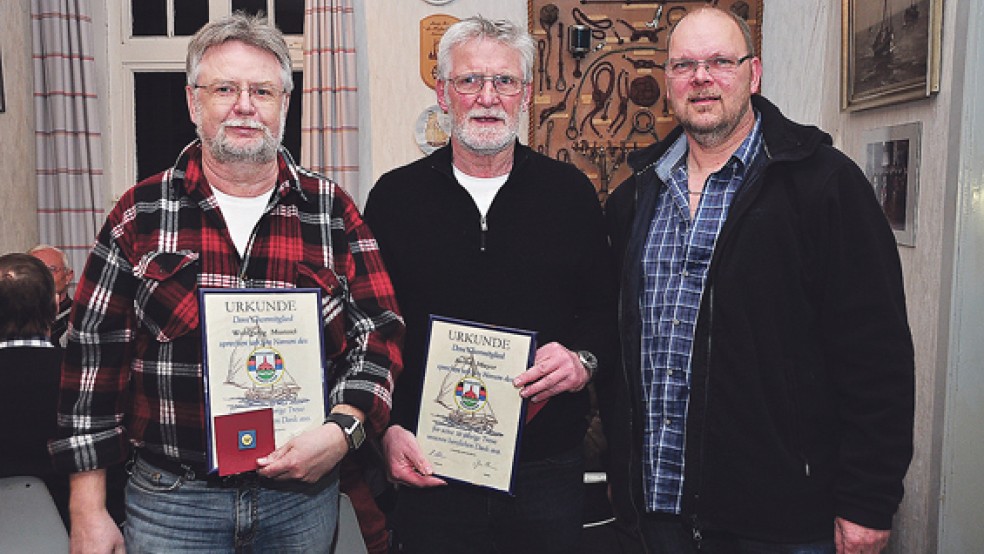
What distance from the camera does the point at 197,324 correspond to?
1513 mm

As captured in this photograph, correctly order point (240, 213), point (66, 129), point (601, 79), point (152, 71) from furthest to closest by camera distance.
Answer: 1. point (152, 71)
2. point (601, 79)
3. point (66, 129)
4. point (240, 213)

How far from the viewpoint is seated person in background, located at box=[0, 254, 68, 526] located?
2.27m

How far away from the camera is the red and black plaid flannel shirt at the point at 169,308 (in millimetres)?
1512

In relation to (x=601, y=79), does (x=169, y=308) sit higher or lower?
lower

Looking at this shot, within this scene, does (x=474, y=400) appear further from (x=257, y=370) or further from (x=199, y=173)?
(x=199, y=173)

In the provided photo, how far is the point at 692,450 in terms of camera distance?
170 cm

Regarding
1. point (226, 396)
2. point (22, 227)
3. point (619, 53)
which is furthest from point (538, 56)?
point (226, 396)

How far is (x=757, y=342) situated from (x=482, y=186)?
0.73 metres

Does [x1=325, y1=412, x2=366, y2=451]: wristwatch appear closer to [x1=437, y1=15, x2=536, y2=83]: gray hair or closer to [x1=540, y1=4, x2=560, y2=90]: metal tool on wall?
[x1=437, y1=15, x2=536, y2=83]: gray hair

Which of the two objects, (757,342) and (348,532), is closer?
(757,342)

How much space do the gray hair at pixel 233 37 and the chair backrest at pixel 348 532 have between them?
102cm

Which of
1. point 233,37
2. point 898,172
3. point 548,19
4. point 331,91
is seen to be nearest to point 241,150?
point 233,37

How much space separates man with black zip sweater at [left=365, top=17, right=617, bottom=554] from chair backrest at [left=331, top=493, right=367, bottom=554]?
119 mm

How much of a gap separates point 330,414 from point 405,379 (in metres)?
0.33
